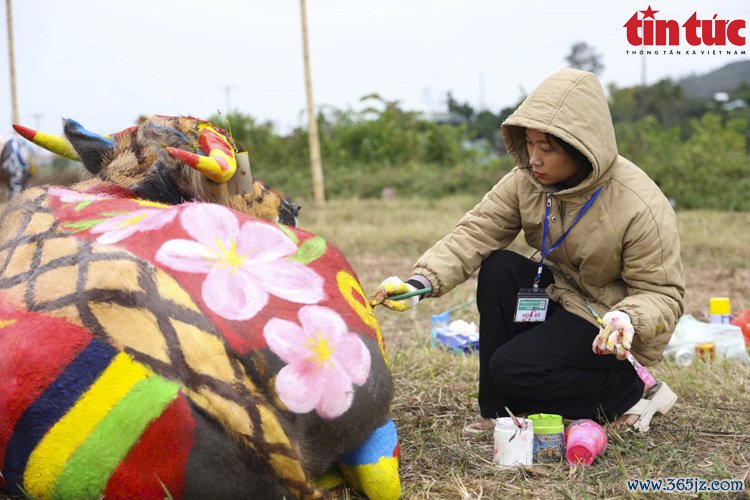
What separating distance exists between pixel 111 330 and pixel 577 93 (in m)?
1.71

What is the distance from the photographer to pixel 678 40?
579 cm

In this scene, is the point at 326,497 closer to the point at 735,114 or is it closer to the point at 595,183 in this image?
the point at 595,183

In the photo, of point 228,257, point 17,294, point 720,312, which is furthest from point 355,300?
point 720,312

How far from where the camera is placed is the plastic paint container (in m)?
2.81

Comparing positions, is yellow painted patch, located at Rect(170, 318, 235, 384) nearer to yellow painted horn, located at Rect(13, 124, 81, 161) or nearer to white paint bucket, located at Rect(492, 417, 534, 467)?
white paint bucket, located at Rect(492, 417, 534, 467)

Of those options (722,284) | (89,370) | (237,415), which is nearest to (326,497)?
(237,415)

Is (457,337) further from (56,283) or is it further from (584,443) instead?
(56,283)

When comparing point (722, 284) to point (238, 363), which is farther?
point (722, 284)

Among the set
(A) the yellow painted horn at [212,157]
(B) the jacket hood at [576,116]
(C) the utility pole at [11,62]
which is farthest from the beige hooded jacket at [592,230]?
(C) the utility pole at [11,62]

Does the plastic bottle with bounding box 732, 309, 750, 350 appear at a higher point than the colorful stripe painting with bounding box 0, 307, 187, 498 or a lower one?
lower

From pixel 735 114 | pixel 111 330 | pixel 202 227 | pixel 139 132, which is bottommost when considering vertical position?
pixel 735 114

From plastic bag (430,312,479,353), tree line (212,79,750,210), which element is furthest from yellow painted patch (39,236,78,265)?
tree line (212,79,750,210)

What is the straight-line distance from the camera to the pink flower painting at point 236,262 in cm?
215

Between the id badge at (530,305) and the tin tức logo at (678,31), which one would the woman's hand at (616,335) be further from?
the tin tức logo at (678,31)
